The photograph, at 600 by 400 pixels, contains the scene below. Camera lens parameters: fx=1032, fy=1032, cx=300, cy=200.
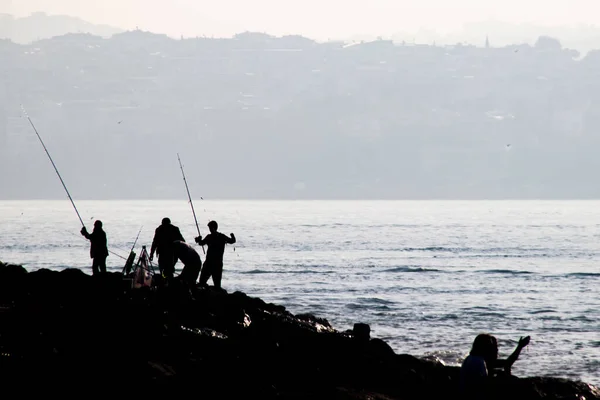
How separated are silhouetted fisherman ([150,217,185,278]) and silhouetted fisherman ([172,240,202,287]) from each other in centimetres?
21

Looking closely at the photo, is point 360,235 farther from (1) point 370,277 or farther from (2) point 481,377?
(2) point 481,377

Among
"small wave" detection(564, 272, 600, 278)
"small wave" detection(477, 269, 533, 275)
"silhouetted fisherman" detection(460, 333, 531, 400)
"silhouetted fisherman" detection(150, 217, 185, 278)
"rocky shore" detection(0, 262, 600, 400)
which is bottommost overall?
"small wave" detection(477, 269, 533, 275)

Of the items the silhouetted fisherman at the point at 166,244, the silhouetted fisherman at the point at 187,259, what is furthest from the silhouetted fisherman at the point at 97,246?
the silhouetted fisherman at the point at 187,259

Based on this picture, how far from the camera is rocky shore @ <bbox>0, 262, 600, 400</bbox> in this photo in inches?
441

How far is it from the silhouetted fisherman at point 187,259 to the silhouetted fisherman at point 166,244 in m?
0.21

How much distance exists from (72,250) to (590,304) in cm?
3700

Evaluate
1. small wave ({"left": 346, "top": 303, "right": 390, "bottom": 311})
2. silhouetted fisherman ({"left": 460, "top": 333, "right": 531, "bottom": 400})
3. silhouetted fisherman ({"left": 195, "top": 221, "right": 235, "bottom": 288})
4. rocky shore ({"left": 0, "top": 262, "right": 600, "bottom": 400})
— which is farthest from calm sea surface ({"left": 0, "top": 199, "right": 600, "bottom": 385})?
silhouetted fisherman ({"left": 460, "top": 333, "right": 531, "bottom": 400})

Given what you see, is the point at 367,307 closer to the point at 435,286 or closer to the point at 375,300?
the point at 375,300

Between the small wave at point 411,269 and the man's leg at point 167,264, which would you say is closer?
the man's leg at point 167,264

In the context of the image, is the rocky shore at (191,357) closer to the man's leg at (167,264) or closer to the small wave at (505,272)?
the man's leg at (167,264)

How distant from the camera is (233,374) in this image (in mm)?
11703

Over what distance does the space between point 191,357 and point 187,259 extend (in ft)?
16.8

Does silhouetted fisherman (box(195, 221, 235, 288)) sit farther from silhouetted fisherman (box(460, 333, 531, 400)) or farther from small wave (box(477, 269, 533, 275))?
small wave (box(477, 269, 533, 275))

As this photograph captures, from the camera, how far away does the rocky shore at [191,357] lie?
11.2m
